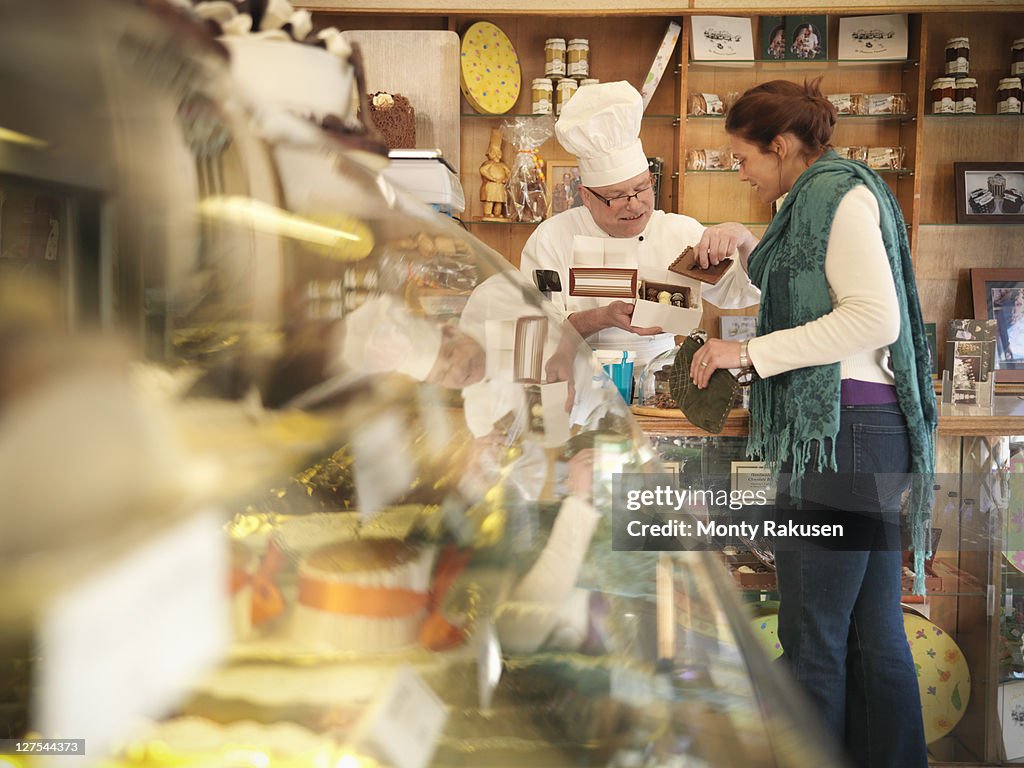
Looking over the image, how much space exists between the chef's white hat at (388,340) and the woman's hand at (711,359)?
46.3 inches

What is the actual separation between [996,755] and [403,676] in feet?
6.71

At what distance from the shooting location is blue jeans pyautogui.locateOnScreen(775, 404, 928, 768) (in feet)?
4.91

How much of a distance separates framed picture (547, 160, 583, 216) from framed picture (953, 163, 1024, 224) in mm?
1446

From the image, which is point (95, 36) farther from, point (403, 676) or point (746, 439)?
point (746, 439)

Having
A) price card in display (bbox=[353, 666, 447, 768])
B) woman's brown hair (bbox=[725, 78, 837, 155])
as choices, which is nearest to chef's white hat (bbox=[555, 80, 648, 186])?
woman's brown hair (bbox=[725, 78, 837, 155])

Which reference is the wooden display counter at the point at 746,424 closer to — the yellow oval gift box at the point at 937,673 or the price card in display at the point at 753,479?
the price card in display at the point at 753,479

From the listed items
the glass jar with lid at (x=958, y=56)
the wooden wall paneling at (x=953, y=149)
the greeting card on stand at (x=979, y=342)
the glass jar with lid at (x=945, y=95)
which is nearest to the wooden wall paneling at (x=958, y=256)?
the wooden wall paneling at (x=953, y=149)

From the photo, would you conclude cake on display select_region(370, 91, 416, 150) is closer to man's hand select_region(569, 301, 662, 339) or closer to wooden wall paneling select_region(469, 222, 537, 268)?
wooden wall paneling select_region(469, 222, 537, 268)

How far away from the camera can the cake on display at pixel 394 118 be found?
2.65 m

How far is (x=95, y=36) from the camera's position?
28 centimetres

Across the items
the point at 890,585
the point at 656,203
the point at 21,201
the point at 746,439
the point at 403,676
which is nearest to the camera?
the point at 21,201

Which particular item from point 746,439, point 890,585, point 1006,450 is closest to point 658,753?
point 890,585

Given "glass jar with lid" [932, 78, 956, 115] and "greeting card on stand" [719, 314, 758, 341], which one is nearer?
"glass jar with lid" [932, 78, 956, 115]

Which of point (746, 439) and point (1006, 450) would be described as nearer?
point (746, 439)
